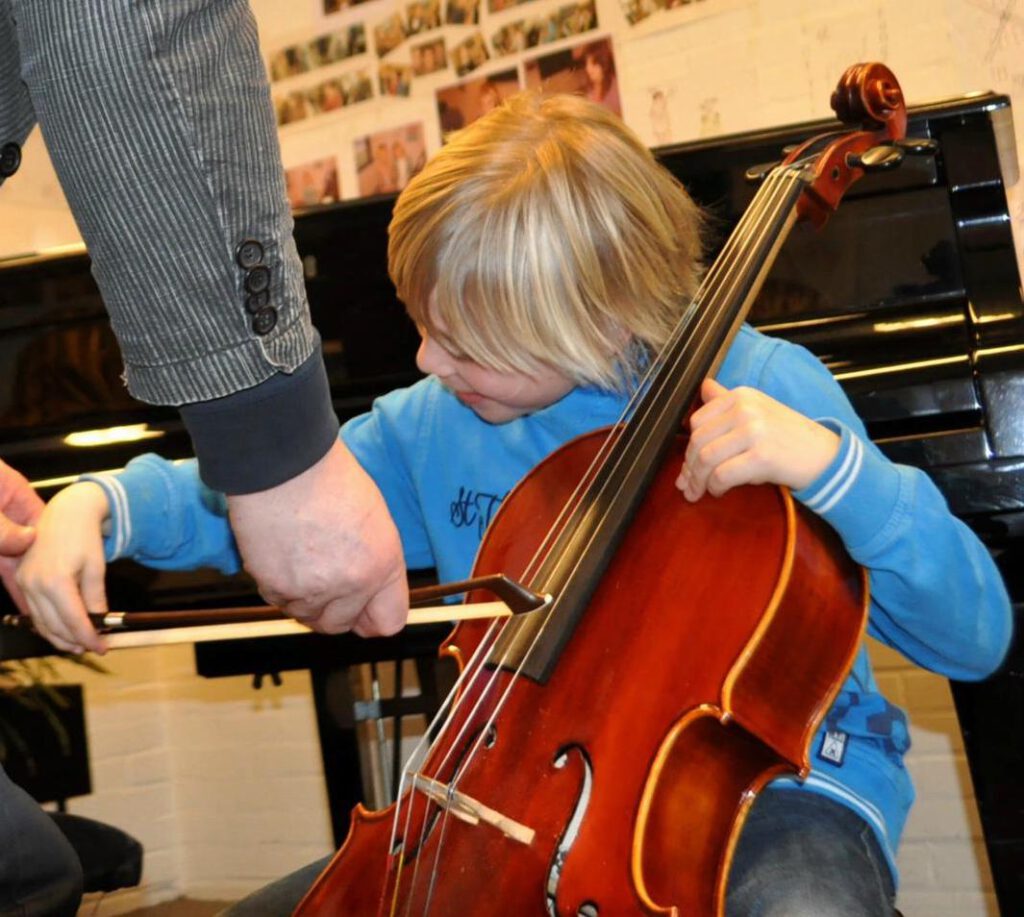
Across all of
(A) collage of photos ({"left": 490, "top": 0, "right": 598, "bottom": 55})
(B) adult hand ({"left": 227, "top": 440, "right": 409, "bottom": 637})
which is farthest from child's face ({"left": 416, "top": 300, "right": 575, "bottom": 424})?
(A) collage of photos ({"left": 490, "top": 0, "right": 598, "bottom": 55})

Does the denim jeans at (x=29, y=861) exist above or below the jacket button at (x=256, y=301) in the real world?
below

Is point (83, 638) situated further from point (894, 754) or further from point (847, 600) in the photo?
point (894, 754)

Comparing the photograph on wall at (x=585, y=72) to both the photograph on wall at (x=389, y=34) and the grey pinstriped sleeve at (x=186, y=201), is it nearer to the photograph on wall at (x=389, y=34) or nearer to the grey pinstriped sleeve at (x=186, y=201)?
the photograph on wall at (x=389, y=34)

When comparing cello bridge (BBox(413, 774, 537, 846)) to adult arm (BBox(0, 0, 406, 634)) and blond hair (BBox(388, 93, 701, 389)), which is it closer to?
adult arm (BBox(0, 0, 406, 634))

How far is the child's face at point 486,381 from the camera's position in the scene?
1.22 metres

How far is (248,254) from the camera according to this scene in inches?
25.9

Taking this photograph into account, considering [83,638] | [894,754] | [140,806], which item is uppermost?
[83,638]

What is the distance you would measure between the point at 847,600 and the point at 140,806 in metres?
2.63

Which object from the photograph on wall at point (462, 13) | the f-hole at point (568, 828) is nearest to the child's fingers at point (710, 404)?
the f-hole at point (568, 828)

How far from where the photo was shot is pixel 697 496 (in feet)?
3.49

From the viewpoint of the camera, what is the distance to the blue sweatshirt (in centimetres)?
104

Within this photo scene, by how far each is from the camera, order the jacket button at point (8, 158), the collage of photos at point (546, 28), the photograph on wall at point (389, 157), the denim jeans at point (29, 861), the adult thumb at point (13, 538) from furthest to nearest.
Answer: the photograph on wall at point (389, 157)
the collage of photos at point (546, 28)
the adult thumb at point (13, 538)
the denim jeans at point (29, 861)
the jacket button at point (8, 158)

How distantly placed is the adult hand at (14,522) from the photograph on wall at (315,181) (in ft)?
6.61

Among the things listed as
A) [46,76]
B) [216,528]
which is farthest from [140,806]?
[46,76]
